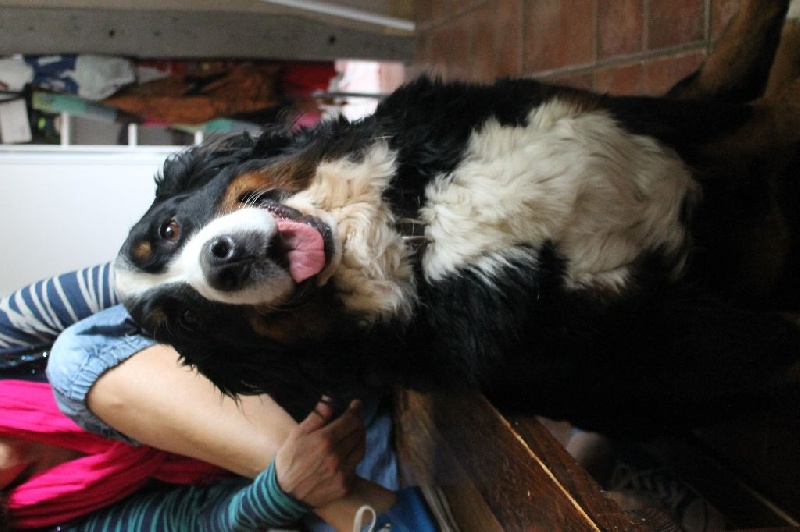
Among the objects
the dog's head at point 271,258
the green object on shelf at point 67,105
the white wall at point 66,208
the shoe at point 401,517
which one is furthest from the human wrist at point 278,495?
the green object on shelf at point 67,105

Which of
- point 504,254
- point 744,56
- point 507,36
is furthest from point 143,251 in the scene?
point 507,36

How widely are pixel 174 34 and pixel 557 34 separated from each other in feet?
6.62

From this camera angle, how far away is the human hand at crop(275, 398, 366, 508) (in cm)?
134

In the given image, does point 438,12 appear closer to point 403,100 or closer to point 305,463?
point 403,100

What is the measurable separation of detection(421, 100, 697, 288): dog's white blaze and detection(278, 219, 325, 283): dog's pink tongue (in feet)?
0.55

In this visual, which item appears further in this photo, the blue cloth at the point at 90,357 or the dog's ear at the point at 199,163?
the blue cloth at the point at 90,357

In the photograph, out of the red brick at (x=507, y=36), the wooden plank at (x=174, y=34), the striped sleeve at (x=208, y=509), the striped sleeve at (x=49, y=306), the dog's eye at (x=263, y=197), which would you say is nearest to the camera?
the dog's eye at (x=263, y=197)

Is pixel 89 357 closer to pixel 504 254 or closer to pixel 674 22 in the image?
pixel 504 254

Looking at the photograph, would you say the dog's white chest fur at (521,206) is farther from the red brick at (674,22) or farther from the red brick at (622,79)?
the red brick at (622,79)

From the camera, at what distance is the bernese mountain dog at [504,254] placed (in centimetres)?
104

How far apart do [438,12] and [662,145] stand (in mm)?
2493

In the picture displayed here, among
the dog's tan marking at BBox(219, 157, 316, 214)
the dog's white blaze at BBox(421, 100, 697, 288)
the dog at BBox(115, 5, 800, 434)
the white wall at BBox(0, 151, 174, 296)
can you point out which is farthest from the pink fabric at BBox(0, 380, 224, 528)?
the white wall at BBox(0, 151, 174, 296)

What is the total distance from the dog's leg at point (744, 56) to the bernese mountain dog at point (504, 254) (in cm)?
14

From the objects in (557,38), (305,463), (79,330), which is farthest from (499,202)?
(557,38)
